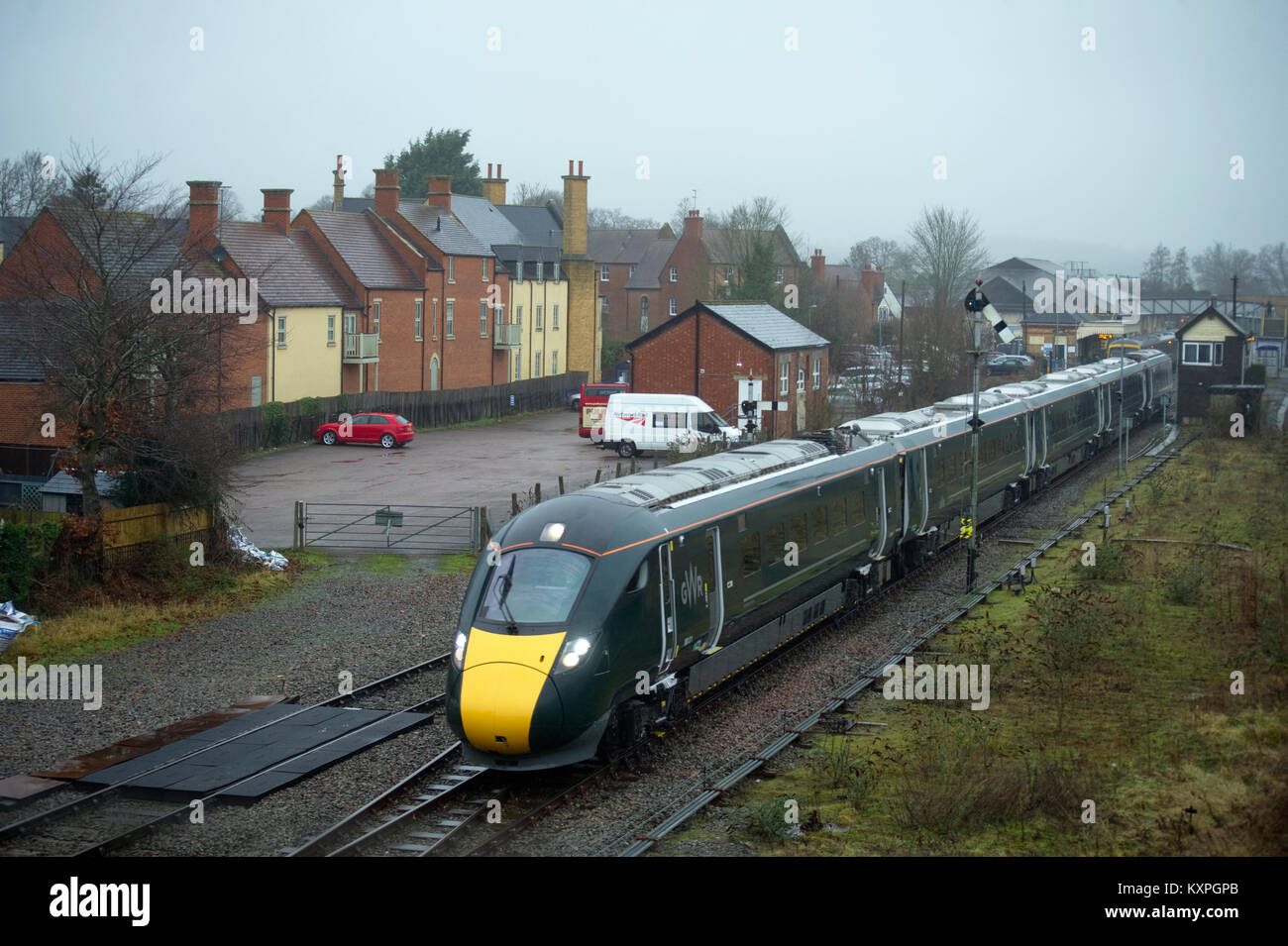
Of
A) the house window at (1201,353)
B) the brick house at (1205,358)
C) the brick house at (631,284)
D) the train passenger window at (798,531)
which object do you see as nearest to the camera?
the train passenger window at (798,531)

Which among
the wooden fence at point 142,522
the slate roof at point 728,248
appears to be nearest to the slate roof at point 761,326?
the wooden fence at point 142,522

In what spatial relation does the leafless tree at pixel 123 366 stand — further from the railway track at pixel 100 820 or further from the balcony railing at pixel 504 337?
the balcony railing at pixel 504 337

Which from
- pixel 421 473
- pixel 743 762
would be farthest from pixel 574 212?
pixel 743 762

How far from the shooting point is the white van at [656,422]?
41.8 meters

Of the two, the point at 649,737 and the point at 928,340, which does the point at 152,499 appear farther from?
the point at 928,340

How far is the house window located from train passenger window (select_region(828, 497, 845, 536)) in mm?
35175

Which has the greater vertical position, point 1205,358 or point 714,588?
point 1205,358

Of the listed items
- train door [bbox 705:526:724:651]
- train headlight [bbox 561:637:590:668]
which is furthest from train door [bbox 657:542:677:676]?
train headlight [bbox 561:637:590:668]

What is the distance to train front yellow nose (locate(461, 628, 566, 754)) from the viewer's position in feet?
38.7

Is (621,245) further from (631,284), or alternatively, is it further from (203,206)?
(203,206)

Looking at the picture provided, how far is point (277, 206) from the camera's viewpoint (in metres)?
50.6

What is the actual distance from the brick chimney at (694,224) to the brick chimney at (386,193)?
33.0m

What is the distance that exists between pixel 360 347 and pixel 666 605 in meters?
39.9

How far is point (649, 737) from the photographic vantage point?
13.9 m
